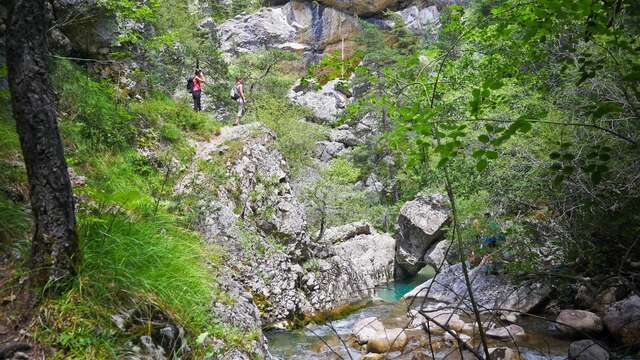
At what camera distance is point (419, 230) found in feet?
77.2

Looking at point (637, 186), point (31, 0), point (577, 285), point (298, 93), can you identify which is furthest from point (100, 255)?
point (298, 93)

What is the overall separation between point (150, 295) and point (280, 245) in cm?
834

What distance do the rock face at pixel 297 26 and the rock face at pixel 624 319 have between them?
4151 centimetres

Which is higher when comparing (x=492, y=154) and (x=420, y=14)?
(x=420, y=14)

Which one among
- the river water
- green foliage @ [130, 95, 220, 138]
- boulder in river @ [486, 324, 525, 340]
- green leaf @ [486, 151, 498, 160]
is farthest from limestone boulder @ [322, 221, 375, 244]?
green leaf @ [486, 151, 498, 160]

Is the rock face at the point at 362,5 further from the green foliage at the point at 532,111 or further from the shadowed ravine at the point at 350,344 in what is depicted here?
the shadowed ravine at the point at 350,344

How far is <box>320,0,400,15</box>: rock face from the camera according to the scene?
45.3 metres

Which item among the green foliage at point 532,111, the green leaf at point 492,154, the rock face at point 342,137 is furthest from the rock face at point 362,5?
the green leaf at point 492,154

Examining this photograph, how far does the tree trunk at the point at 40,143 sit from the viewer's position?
2.47 metres

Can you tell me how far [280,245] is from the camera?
11328mm

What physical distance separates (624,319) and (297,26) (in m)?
44.1

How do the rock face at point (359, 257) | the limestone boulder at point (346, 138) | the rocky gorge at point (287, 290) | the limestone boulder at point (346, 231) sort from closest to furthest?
the rocky gorge at point (287, 290), the rock face at point (359, 257), the limestone boulder at point (346, 231), the limestone boulder at point (346, 138)

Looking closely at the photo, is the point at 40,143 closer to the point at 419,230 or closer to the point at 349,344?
the point at 349,344

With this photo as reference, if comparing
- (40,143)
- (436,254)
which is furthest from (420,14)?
(40,143)
